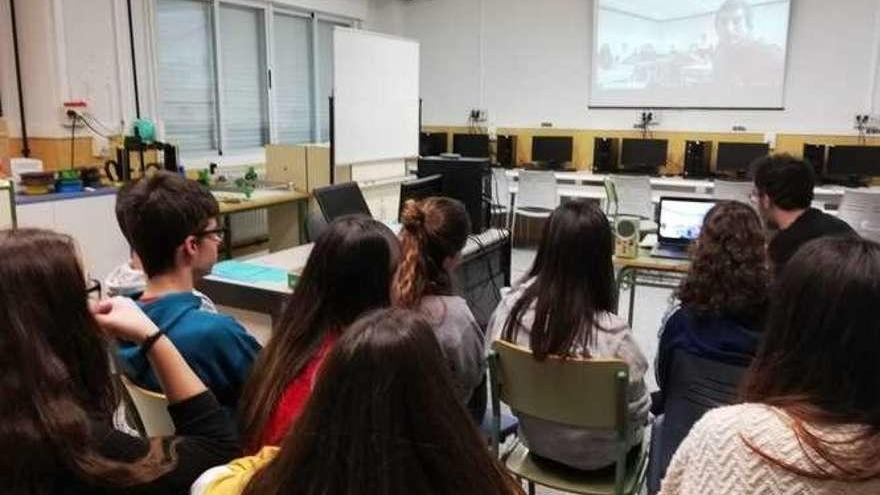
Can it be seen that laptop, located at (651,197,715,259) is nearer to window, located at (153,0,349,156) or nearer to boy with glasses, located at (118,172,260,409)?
boy with glasses, located at (118,172,260,409)

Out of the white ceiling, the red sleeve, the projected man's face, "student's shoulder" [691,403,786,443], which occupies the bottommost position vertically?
the red sleeve

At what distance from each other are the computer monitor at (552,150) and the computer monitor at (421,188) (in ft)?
13.1

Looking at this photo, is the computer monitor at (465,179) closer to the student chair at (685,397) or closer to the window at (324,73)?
the student chair at (685,397)

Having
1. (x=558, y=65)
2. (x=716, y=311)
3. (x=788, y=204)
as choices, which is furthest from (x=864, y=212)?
(x=716, y=311)

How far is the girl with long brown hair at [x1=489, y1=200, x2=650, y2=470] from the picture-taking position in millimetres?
1890

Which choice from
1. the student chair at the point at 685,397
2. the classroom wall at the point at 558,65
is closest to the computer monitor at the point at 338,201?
the student chair at the point at 685,397

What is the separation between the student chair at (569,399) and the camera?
1761 mm

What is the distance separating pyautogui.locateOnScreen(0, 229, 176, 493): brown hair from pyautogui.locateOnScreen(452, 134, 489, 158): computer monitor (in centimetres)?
686

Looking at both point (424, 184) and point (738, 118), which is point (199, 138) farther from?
point (738, 118)

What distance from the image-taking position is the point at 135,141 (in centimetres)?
487

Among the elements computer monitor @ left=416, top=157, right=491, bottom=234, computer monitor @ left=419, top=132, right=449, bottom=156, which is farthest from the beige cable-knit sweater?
computer monitor @ left=419, top=132, right=449, bottom=156

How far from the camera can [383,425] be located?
0.68 metres

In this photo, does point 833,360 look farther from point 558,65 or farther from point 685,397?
point 558,65

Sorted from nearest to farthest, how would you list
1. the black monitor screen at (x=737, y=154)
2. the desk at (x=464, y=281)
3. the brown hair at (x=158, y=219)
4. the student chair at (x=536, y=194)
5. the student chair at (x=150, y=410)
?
the student chair at (x=150, y=410)
the brown hair at (x=158, y=219)
the desk at (x=464, y=281)
the black monitor screen at (x=737, y=154)
the student chair at (x=536, y=194)
